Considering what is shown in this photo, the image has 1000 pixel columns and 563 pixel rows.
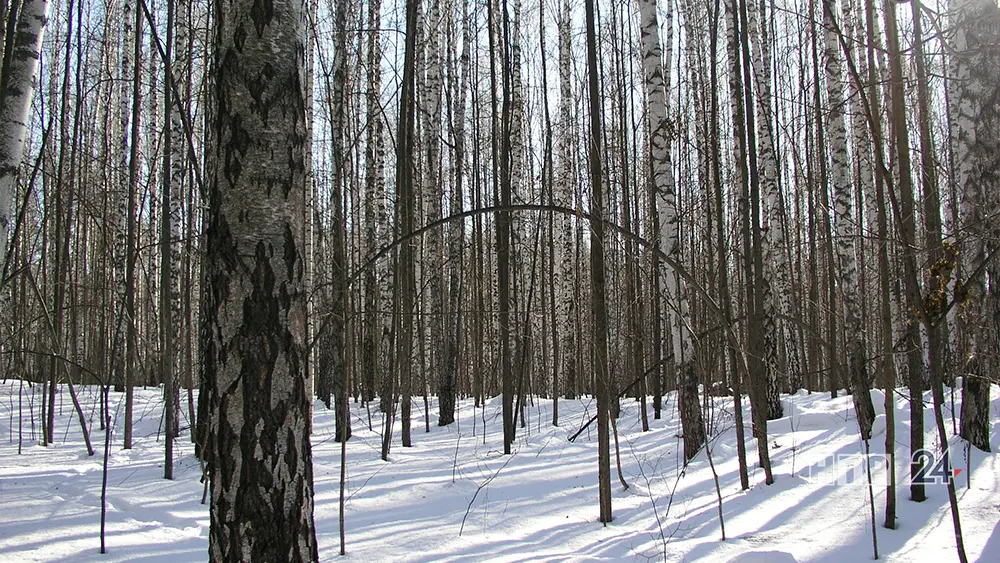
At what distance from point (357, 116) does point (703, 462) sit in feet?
29.5

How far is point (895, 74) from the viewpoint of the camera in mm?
3090

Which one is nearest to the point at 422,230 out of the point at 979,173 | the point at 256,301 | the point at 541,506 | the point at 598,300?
the point at 256,301

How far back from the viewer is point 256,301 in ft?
6.06

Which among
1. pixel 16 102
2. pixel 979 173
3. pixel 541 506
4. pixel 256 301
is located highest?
pixel 16 102

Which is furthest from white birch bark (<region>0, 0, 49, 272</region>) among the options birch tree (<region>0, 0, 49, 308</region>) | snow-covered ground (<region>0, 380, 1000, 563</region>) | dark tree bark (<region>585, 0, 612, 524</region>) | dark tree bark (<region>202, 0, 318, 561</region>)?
dark tree bark (<region>585, 0, 612, 524</region>)

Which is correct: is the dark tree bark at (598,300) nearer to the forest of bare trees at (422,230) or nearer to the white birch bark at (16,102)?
the forest of bare trees at (422,230)

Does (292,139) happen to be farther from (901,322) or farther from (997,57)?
(901,322)

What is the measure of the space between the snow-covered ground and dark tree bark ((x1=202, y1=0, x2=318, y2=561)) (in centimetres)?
214

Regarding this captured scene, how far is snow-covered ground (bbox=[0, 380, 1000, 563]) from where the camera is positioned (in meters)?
3.75

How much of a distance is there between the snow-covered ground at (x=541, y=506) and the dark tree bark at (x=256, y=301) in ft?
7.01

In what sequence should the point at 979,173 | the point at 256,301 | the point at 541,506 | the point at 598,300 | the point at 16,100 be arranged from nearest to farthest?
the point at 256,301
the point at 16,100
the point at 598,300
the point at 541,506
the point at 979,173

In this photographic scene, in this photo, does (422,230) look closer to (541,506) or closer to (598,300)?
(598,300)

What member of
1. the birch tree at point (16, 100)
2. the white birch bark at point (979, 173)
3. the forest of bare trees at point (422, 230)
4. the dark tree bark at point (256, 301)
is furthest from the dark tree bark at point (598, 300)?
the birch tree at point (16, 100)

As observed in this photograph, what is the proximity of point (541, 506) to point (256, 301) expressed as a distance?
3759 millimetres
